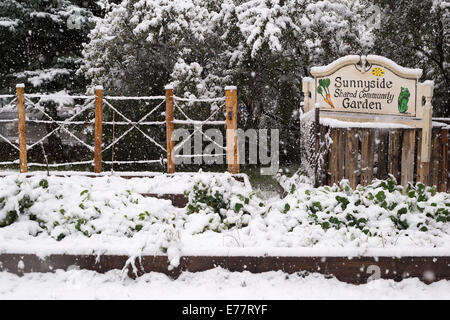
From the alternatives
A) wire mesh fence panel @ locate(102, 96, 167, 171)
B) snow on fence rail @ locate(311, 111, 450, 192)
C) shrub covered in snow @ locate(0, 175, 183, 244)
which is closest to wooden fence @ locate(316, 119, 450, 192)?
snow on fence rail @ locate(311, 111, 450, 192)

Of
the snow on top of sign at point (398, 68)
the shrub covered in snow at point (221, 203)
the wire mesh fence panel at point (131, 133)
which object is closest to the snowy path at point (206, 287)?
the shrub covered in snow at point (221, 203)

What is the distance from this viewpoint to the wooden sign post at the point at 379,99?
248 inches

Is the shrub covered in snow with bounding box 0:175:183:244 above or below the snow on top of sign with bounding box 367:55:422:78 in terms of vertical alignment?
below

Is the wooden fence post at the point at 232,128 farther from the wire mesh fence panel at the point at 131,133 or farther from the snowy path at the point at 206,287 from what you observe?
the snowy path at the point at 206,287

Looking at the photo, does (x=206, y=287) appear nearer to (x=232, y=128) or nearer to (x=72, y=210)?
(x=72, y=210)

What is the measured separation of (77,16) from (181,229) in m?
11.5

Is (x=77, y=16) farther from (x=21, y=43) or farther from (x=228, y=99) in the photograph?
(x=228, y=99)

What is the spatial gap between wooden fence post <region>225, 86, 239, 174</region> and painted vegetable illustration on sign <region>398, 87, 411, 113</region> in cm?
285

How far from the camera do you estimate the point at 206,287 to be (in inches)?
135

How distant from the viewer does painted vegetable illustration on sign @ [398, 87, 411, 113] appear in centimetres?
654

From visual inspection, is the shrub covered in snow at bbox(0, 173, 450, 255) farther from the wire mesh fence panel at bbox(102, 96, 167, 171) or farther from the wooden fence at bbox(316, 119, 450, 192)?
the wire mesh fence panel at bbox(102, 96, 167, 171)

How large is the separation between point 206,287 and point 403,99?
4599 millimetres

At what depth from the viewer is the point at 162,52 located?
11.5m

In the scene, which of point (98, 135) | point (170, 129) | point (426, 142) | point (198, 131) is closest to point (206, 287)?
point (426, 142)
